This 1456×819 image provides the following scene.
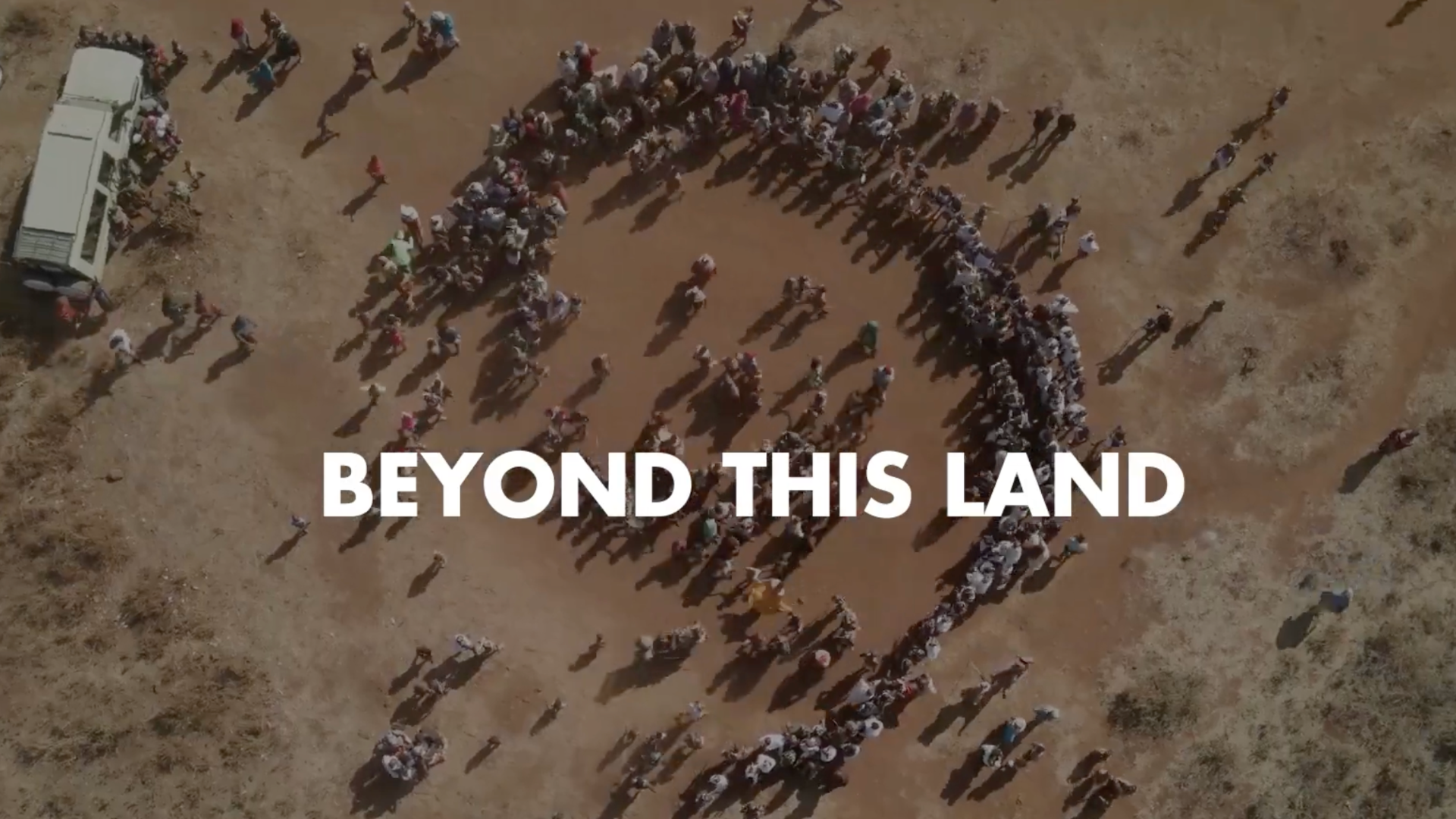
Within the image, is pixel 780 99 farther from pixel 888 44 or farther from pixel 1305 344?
pixel 1305 344

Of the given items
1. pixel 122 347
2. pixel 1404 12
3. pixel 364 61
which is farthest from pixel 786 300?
pixel 1404 12

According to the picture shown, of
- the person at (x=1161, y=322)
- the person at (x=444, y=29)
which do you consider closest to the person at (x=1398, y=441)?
the person at (x=1161, y=322)

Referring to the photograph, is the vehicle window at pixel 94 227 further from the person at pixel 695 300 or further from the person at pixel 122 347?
the person at pixel 695 300

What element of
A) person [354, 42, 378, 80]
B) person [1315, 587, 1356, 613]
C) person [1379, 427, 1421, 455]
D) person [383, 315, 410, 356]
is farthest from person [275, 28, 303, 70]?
person [1379, 427, 1421, 455]

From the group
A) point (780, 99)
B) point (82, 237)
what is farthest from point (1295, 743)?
point (82, 237)

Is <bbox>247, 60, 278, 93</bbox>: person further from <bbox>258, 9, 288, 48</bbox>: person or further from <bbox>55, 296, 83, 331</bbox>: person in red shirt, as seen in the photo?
<bbox>55, 296, 83, 331</bbox>: person in red shirt

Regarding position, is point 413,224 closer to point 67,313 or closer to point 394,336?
point 394,336

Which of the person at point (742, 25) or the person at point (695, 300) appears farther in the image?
the person at point (742, 25)
